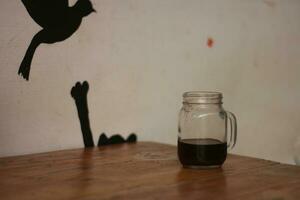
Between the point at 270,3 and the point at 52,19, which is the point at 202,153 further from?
the point at 270,3

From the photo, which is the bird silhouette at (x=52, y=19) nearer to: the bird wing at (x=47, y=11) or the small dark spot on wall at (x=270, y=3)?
the bird wing at (x=47, y=11)

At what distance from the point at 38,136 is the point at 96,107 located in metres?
0.18

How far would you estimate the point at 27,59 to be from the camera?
104 cm

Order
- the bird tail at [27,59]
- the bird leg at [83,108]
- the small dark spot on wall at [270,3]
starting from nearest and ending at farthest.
Result: the bird tail at [27,59], the bird leg at [83,108], the small dark spot on wall at [270,3]

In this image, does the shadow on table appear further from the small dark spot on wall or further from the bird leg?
the small dark spot on wall

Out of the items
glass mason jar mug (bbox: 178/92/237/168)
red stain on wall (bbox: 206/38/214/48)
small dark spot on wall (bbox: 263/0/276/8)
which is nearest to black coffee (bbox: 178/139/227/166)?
glass mason jar mug (bbox: 178/92/237/168)

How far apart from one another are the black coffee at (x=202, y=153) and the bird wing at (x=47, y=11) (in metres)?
0.45

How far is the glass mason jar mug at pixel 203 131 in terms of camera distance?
2.88 ft

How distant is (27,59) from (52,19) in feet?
0.40

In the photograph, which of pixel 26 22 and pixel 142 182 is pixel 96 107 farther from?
pixel 142 182

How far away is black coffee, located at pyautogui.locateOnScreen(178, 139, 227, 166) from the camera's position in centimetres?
87

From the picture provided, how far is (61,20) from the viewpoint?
43.3 inches

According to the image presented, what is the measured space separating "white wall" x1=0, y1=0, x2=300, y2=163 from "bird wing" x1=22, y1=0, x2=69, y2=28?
18mm

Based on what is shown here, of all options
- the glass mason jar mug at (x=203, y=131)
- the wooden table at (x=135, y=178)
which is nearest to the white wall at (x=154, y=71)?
the wooden table at (x=135, y=178)
